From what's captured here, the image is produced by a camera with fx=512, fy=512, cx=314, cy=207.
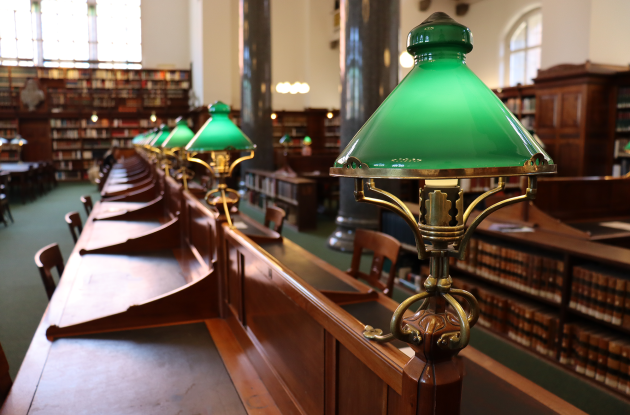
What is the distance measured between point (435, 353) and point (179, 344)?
1.43m

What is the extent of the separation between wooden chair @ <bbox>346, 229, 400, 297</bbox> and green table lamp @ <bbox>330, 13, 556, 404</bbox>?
1.52m

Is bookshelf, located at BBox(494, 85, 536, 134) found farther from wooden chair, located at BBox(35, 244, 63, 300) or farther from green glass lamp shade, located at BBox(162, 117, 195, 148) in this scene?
wooden chair, located at BBox(35, 244, 63, 300)

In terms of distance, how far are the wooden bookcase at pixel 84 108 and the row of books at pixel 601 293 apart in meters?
15.8

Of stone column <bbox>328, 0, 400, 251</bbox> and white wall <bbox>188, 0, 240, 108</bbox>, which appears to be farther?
white wall <bbox>188, 0, 240, 108</bbox>

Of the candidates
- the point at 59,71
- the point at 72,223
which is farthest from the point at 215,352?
the point at 59,71

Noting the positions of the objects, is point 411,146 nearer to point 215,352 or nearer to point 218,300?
point 215,352

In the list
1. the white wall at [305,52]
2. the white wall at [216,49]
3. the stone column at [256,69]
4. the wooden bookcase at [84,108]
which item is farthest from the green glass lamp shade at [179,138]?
the wooden bookcase at [84,108]

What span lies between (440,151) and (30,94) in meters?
18.4

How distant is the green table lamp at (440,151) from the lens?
64cm

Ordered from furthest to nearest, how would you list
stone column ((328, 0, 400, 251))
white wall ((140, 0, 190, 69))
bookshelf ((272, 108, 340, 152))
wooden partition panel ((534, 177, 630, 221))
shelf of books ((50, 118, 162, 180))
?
1. white wall ((140, 0, 190, 69))
2. shelf of books ((50, 118, 162, 180))
3. bookshelf ((272, 108, 340, 152))
4. stone column ((328, 0, 400, 251))
5. wooden partition panel ((534, 177, 630, 221))

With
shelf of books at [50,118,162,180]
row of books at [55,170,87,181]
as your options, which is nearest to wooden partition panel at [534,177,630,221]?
shelf of books at [50,118,162,180]

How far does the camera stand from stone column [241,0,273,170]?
9586 millimetres

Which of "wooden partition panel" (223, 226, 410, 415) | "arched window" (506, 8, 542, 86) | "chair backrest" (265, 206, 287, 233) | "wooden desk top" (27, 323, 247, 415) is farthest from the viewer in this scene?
"arched window" (506, 8, 542, 86)

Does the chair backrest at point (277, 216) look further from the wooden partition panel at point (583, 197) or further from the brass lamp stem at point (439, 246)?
the brass lamp stem at point (439, 246)
